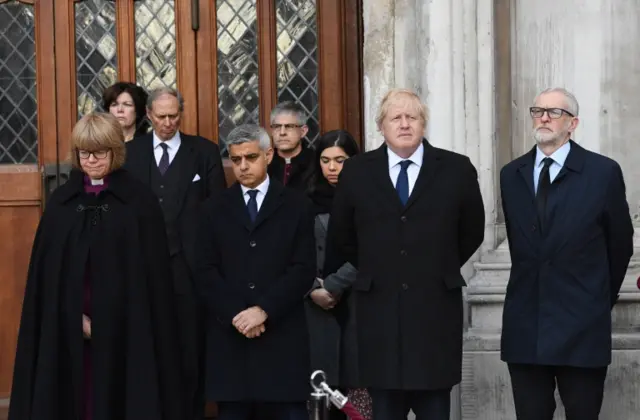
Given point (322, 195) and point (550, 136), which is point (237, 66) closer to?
point (322, 195)

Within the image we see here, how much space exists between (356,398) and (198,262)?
47.7 inches

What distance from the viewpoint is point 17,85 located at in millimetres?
8367

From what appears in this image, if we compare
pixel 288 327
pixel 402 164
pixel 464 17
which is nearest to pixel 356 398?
pixel 288 327

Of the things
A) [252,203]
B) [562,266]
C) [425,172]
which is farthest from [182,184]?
[562,266]

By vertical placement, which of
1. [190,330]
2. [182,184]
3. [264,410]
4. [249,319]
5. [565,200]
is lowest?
[264,410]

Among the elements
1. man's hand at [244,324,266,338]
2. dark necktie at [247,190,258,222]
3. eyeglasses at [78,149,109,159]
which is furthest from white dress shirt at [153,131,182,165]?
man's hand at [244,324,266,338]

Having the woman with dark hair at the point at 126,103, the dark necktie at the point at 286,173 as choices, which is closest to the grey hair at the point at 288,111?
the dark necktie at the point at 286,173

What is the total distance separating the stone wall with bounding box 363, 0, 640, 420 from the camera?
7648 millimetres

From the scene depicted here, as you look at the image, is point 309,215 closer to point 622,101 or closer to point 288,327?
point 288,327

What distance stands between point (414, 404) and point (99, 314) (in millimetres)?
1407

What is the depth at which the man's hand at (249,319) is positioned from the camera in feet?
21.4

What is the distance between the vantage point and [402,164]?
21.1ft

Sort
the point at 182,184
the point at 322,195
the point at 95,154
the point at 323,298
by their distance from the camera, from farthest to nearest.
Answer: the point at 182,184 < the point at 322,195 < the point at 323,298 < the point at 95,154

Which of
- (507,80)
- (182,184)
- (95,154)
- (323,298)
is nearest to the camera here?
(95,154)
